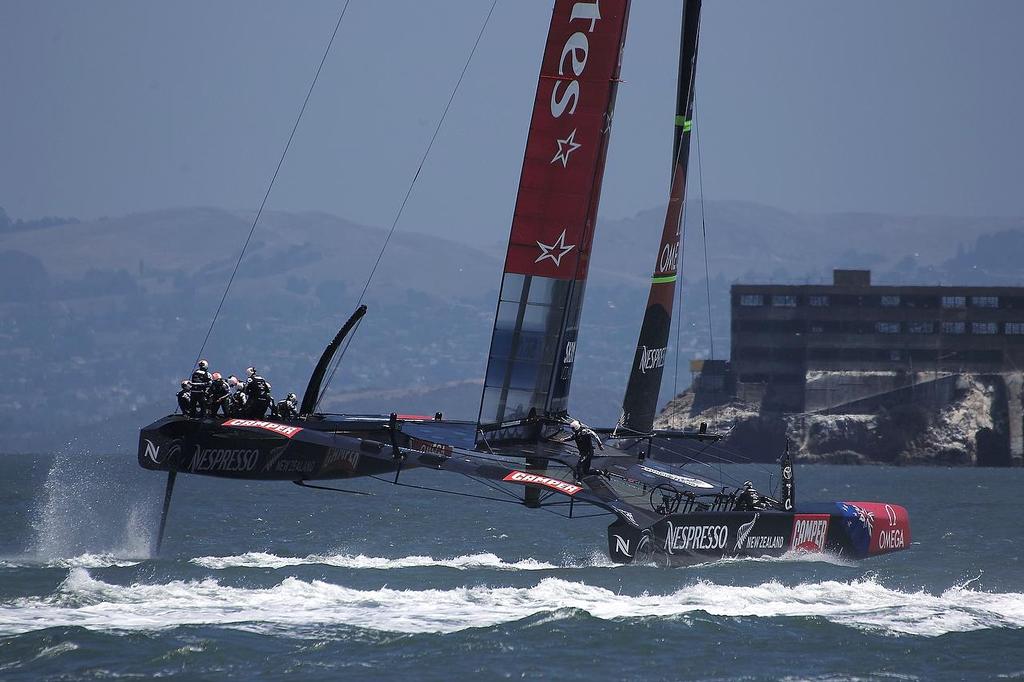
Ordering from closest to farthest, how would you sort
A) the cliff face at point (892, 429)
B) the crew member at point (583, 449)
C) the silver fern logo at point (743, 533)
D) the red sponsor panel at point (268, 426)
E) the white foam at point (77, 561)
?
the silver fern logo at point (743, 533)
the crew member at point (583, 449)
the red sponsor panel at point (268, 426)
the white foam at point (77, 561)
the cliff face at point (892, 429)

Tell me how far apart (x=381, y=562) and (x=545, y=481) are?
4.41 metres

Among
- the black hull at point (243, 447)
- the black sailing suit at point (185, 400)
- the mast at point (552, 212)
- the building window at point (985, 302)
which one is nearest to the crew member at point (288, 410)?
the black hull at point (243, 447)

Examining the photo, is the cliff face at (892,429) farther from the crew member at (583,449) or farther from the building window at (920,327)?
the crew member at (583,449)

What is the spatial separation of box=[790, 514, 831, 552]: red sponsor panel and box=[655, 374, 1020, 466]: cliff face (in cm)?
7729

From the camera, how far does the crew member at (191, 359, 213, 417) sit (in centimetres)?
2048

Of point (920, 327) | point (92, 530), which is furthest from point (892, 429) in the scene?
point (92, 530)

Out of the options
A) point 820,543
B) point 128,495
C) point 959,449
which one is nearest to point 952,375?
point 959,449

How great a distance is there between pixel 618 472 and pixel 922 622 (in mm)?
5305

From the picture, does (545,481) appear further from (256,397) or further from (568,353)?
(256,397)

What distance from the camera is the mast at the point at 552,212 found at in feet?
66.6

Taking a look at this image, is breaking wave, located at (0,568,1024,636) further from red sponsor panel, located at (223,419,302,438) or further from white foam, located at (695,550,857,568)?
red sponsor panel, located at (223,419,302,438)

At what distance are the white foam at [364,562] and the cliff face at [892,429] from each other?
75.5 meters

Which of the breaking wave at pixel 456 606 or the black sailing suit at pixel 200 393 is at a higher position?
the black sailing suit at pixel 200 393

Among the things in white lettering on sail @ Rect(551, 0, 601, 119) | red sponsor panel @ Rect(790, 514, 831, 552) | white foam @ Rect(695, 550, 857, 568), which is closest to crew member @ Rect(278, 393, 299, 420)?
white lettering on sail @ Rect(551, 0, 601, 119)
